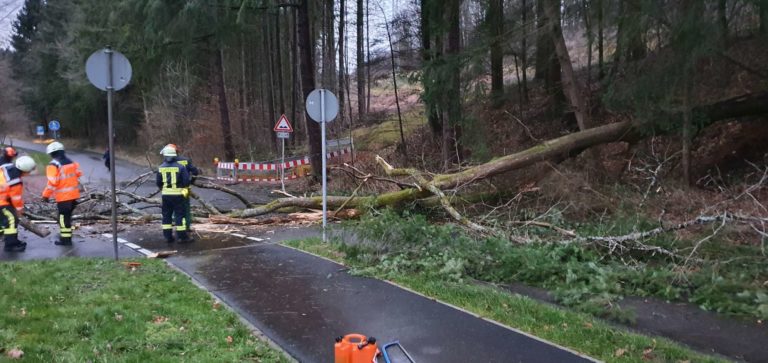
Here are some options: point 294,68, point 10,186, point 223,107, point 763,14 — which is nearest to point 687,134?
point 763,14

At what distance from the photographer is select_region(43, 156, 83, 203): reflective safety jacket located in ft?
30.8

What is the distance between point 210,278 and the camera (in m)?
7.13

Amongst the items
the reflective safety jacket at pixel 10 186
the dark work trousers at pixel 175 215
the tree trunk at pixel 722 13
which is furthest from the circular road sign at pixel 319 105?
the tree trunk at pixel 722 13

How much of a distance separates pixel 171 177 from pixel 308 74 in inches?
466

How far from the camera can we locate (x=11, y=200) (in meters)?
9.01

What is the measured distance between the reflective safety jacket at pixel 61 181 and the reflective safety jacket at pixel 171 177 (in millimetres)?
1400

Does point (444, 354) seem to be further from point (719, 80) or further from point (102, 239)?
point (719, 80)

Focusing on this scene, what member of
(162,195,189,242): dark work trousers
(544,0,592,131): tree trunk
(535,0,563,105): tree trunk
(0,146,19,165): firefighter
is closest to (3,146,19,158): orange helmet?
(0,146,19,165): firefighter

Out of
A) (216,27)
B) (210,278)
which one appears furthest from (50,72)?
(210,278)

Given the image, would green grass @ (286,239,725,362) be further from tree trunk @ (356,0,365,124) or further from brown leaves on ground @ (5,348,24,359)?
tree trunk @ (356,0,365,124)

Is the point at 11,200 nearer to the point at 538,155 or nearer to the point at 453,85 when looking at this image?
the point at 453,85

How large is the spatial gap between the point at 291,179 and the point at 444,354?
18.5m

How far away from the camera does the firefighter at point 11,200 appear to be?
8.96 metres

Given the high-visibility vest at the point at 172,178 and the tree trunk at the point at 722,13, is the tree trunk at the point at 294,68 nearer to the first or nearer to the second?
the high-visibility vest at the point at 172,178
